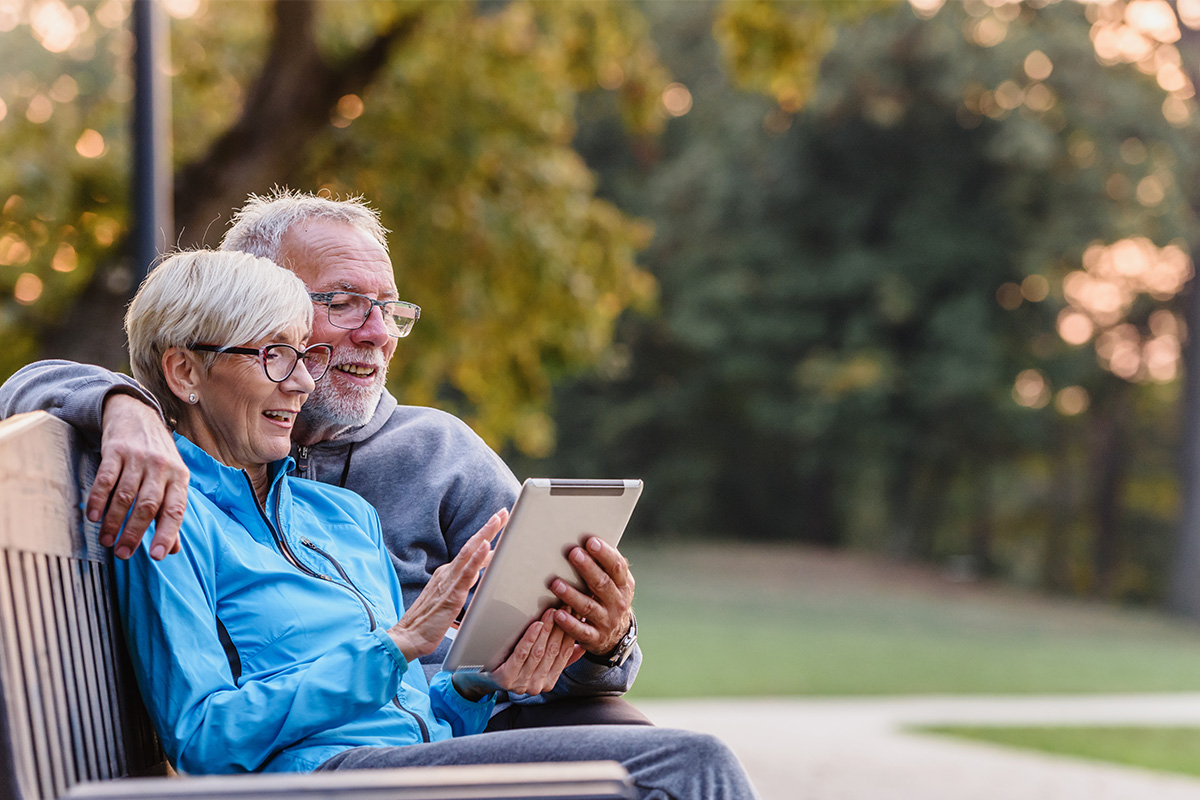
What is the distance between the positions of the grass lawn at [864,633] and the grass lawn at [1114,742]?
289 cm

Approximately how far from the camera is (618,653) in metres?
2.42

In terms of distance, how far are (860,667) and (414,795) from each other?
14304 millimetres

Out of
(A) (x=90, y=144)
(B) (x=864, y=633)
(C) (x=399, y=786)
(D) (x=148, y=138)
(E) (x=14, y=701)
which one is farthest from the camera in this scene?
(B) (x=864, y=633)

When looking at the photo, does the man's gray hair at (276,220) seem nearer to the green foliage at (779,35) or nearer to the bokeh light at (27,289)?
the green foliage at (779,35)

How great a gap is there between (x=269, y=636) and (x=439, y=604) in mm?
294

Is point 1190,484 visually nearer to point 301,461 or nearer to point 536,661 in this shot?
point 301,461

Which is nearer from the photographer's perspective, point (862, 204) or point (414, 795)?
point (414, 795)

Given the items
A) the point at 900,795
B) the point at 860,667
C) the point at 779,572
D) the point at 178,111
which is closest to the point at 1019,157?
the point at 779,572

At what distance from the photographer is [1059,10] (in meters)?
26.0

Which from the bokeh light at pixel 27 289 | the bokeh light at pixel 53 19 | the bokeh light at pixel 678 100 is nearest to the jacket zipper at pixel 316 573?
the bokeh light at pixel 27 289

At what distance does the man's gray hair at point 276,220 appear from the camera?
2.79m

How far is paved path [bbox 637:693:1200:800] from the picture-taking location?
7.48 metres

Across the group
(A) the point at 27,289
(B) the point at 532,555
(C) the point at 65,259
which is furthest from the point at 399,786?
(A) the point at 27,289

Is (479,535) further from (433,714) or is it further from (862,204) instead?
(862,204)
